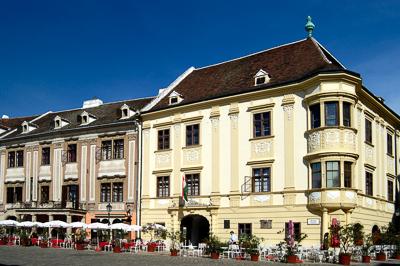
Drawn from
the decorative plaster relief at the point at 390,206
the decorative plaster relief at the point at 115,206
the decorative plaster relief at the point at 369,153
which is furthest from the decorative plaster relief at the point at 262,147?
the decorative plaster relief at the point at 115,206

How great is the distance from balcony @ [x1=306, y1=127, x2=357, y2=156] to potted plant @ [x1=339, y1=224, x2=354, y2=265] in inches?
183

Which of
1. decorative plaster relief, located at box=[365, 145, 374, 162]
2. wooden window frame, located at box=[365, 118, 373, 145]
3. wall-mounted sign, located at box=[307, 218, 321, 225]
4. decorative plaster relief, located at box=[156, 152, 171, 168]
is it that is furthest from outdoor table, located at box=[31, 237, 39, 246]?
wooden window frame, located at box=[365, 118, 373, 145]

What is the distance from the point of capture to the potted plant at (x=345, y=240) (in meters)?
27.4

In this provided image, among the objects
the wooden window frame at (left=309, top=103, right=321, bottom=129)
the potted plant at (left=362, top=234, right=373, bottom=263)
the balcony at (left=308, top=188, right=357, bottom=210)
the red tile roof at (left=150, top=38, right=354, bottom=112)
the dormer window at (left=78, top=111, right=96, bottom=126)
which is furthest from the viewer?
the dormer window at (left=78, top=111, right=96, bottom=126)

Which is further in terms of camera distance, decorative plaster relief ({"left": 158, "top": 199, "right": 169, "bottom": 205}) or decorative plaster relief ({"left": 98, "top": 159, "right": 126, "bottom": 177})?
decorative plaster relief ({"left": 98, "top": 159, "right": 126, "bottom": 177})

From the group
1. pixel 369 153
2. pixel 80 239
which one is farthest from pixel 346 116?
pixel 80 239

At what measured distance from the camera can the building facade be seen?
42.7 metres

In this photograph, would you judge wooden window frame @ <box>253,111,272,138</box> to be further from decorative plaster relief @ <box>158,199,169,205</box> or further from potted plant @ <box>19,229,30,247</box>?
potted plant @ <box>19,229,30,247</box>

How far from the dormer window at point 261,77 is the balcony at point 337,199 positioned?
8205mm

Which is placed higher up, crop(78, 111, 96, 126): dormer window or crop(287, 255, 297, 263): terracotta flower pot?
crop(78, 111, 96, 126): dormer window

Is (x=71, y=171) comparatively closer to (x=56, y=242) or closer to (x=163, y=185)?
(x=56, y=242)

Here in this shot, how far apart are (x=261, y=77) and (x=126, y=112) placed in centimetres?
1240

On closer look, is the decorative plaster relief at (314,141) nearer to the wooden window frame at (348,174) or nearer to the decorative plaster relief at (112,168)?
the wooden window frame at (348,174)

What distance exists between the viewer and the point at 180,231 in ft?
122
